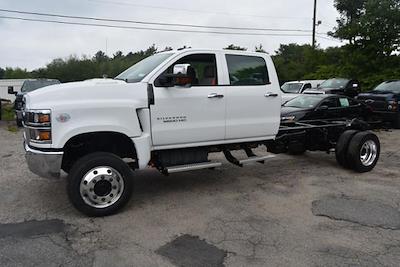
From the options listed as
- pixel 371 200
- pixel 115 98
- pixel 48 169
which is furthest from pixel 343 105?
pixel 48 169

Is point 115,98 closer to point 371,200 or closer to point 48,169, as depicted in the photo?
point 48,169

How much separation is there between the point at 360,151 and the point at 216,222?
12.3 ft

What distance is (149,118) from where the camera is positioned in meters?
5.39

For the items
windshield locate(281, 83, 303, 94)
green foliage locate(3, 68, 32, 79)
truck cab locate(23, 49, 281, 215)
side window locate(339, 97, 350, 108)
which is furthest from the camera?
green foliage locate(3, 68, 32, 79)

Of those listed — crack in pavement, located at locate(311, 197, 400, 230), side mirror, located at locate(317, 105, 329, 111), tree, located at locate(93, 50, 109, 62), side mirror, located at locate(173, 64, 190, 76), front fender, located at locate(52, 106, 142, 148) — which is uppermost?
tree, located at locate(93, 50, 109, 62)

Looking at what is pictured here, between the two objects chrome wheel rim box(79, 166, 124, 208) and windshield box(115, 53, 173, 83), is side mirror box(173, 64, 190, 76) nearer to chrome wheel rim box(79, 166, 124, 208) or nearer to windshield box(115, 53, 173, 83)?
windshield box(115, 53, 173, 83)

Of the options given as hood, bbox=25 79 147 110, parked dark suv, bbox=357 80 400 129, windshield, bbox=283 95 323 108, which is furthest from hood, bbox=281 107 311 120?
hood, bbox=25 79 147 110

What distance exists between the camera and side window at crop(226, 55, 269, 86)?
20.2ft

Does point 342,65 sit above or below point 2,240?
above

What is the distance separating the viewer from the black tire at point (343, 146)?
24.6ft

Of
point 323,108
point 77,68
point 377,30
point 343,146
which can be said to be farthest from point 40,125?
point 77,68

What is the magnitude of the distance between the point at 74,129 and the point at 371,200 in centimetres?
423

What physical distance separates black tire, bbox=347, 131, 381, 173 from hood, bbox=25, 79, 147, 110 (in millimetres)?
4129

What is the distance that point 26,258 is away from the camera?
3930 millimetres
